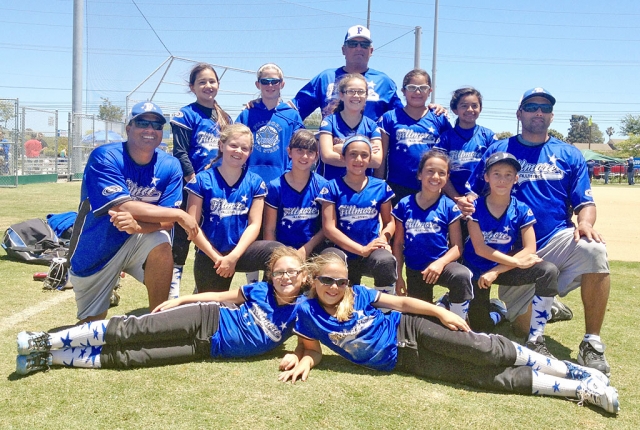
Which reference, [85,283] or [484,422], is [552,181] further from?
[85,283]

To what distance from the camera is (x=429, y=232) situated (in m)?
4.31

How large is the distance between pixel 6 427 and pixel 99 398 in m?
0.46

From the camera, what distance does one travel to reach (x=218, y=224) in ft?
14.4

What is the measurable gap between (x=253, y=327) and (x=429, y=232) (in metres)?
1.56

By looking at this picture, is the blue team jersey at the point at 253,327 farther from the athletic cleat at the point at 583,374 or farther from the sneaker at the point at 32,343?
the athletic cleat at the point at 583,374

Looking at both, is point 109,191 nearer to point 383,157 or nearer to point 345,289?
point 345,289

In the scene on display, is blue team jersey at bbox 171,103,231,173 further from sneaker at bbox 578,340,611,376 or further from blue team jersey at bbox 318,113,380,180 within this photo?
sneaker at bbox 578,340,611,376

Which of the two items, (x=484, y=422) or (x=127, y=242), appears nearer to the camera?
(x=484, y=422)

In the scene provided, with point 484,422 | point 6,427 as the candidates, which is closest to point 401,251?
point 484,422

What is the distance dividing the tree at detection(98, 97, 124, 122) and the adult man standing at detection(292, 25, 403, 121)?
16.5 m

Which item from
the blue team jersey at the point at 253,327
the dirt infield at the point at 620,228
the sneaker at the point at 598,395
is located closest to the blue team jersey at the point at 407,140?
the blue team jersey at the point at 253,327

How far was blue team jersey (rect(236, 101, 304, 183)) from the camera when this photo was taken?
17.2ft

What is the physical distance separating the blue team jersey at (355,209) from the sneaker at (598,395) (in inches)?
73.7

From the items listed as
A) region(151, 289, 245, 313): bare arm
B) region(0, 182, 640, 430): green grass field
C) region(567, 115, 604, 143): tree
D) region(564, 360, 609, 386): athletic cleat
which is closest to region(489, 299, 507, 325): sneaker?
region(0, 182, 640, 430): green grass field
